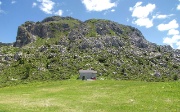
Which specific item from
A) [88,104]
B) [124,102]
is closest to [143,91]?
[124,102]

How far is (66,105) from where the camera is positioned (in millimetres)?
31000

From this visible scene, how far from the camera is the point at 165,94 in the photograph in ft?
111

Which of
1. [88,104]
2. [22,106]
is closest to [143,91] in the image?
[88,104]

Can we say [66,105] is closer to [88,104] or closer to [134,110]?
[88,104]

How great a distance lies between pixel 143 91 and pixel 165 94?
13.7ft

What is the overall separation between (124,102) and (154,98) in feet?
12.3

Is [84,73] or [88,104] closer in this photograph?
[88,104]

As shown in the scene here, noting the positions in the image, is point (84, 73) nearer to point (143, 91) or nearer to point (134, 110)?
point (143, 91)

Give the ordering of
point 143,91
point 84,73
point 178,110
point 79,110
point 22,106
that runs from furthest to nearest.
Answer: point 84,73, point 143,91, point 22,106, point 79,110, point 178,110

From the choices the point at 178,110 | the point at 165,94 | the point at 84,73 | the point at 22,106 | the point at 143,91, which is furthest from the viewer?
the point at 84,73

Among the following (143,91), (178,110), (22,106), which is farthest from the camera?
(143,91)

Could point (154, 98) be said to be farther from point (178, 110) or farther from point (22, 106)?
point (22, 106)

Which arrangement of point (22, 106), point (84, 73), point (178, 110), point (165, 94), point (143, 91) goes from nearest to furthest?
1. point (178, 110)
2. point (22, 106)
3. point (165, 94)
4. point (143, 91)
5. point (84, 73)

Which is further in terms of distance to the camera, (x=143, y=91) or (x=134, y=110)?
(x=143, y=91)
